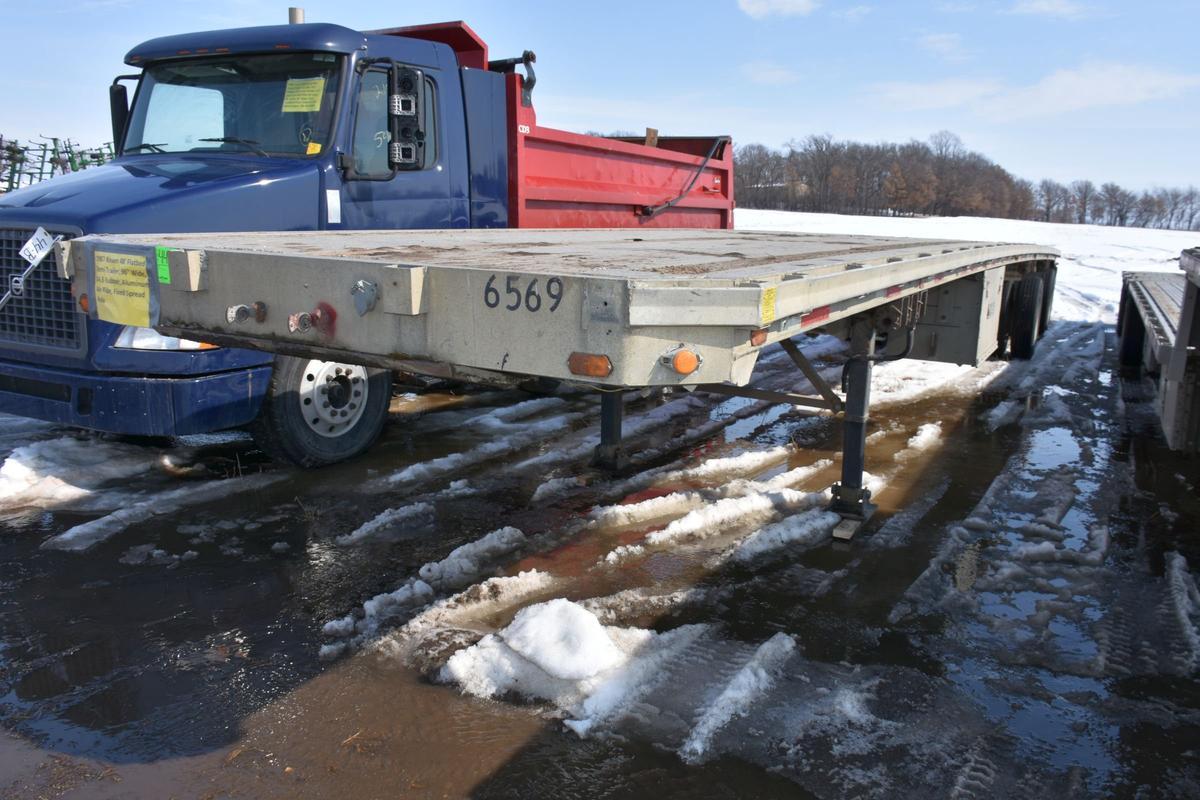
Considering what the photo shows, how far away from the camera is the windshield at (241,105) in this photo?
571 cm

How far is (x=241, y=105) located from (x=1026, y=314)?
8.56 m

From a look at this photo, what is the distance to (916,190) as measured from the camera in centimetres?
6119

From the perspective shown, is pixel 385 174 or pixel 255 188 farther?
pixel 385 174

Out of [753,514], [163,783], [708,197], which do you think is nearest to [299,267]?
[163,783]

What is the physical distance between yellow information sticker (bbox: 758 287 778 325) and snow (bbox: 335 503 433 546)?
2.95m

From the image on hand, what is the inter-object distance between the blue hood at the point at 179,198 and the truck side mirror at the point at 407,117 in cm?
59

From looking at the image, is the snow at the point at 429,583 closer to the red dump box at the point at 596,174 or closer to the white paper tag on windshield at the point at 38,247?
the white paper tag on windshield at the point at 38,247

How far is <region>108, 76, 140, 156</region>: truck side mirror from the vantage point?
21.7 feet

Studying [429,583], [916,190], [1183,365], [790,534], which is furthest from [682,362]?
[916,190]

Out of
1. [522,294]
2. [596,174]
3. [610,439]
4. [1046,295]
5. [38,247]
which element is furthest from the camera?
[1046,295]

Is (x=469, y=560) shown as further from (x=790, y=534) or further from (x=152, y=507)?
(x=152, y=507)

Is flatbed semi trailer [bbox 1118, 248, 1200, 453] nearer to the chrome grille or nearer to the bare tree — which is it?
the chrome grille

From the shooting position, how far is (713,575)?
4.30 meters

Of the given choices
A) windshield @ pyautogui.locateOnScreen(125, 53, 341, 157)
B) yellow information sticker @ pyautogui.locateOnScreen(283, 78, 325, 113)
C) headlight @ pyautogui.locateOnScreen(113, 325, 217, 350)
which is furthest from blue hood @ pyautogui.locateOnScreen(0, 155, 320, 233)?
headlight @ pyautogui.locateOnScreen(113, 325, 217, 350)
